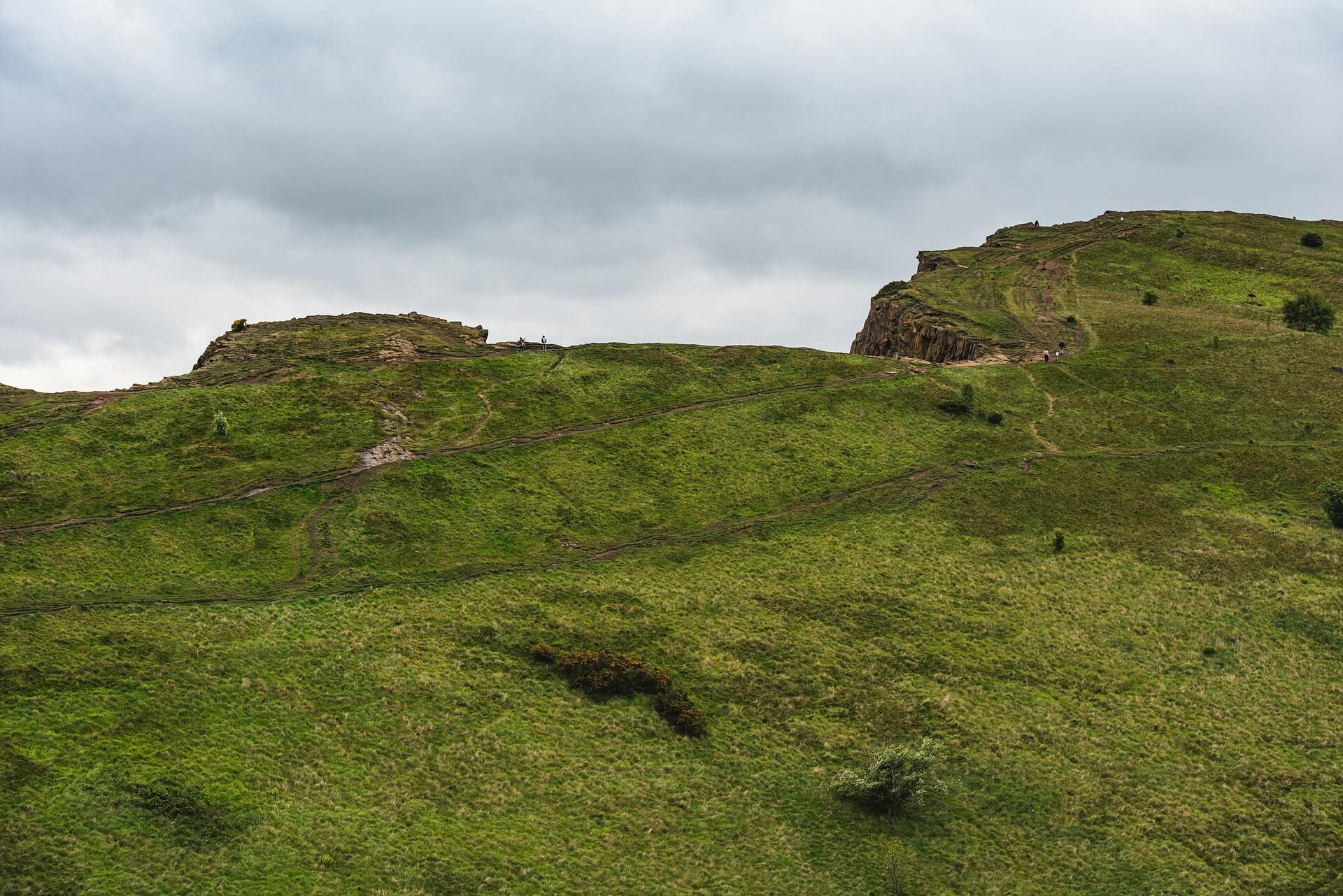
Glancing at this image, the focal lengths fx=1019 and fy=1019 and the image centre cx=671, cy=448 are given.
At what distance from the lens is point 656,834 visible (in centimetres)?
3706

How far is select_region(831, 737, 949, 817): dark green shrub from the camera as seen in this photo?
39.6 meters

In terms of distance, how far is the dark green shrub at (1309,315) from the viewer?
100 metres

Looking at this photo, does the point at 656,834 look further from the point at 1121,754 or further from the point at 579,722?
the point at 1121,754

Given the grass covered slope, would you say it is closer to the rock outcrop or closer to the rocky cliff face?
the rock outcrop

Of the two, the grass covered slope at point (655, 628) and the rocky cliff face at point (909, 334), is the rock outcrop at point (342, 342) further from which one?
the rocky cliff face at point (909, 334)

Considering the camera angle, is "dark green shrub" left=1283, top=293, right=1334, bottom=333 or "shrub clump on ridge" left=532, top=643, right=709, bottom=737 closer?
"shrub clump on ridge" left=532, top=643, right=709, bottom=737

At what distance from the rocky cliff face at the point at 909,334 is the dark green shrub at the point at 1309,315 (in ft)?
105

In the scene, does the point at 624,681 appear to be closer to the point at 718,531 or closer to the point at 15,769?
the point at 718,531

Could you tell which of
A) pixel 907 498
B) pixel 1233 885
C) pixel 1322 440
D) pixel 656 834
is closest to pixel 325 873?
pixel 656 834

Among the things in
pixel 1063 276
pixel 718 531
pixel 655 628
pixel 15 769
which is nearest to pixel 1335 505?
pixel 718 531

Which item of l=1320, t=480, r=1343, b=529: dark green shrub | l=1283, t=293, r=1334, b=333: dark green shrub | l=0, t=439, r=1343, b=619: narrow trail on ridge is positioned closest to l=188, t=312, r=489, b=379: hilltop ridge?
l=0, t=439, r=1343, b=619: narrow trail on ridge

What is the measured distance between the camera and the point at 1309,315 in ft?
331

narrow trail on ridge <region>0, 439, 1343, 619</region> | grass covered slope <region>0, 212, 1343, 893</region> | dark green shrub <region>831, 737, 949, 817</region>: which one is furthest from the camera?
narrow trail on ridge <region>0, 439, 1343, 619</region>

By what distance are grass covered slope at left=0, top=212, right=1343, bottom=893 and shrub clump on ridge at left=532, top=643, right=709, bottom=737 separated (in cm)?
57
